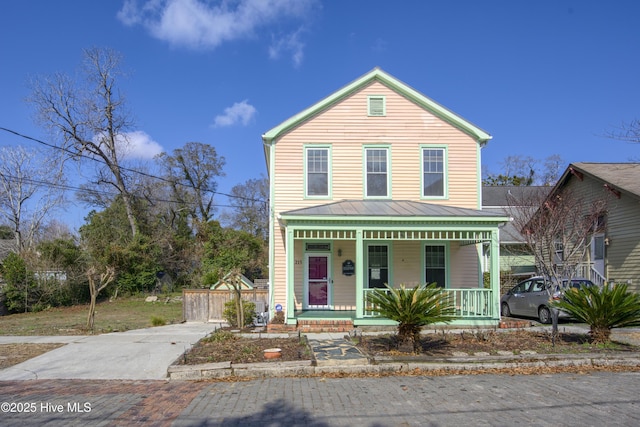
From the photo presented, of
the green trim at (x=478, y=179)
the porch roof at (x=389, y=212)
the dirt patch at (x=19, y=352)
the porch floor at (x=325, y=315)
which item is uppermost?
the green trim at (x=478, y=179)

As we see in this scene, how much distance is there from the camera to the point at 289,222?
43.1ft

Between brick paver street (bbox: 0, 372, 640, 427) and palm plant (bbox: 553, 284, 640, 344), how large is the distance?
71.9 inches

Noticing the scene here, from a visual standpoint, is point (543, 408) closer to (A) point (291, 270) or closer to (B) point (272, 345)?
(B) point (272, 345)

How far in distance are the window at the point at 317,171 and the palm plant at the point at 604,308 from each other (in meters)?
7.66

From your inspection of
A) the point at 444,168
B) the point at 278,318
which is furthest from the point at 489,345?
the point at 444,168

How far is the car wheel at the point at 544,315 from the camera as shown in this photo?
14628 millimetres

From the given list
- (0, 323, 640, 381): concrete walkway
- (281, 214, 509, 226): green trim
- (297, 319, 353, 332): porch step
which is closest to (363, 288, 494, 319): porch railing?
(297, 319, 353, 332): porch step

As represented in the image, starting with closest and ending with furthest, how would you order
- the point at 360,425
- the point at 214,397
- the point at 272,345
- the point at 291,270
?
1. the point at 360,425
2. the point at 214,397
3. the point at 272,345
4. the point at 291,270

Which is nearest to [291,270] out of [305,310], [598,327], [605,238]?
[305,310]

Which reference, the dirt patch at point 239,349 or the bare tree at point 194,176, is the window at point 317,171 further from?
the bare tree at point 194,176

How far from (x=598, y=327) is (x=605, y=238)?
35.5 feet

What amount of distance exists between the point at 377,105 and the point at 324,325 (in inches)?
291

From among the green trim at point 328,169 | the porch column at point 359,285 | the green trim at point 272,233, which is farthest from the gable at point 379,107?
the porch column at point 359,285

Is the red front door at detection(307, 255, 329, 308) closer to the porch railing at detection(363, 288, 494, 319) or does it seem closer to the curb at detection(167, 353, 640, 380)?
the porch railing at detection(363, 288, 494, 319)
